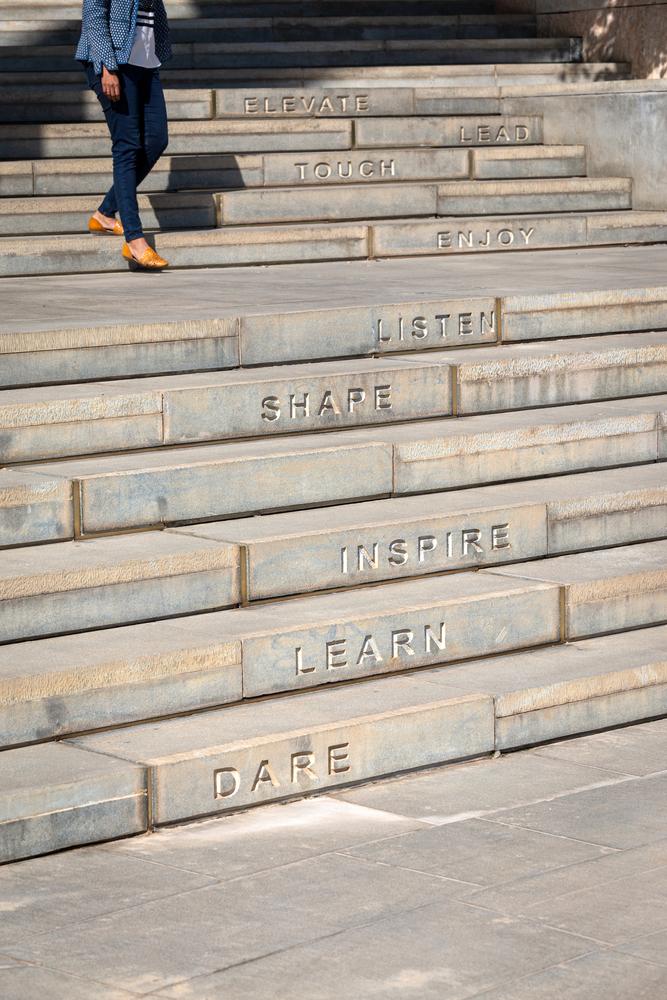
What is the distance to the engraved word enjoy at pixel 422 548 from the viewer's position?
5.96m

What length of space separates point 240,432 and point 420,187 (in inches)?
185

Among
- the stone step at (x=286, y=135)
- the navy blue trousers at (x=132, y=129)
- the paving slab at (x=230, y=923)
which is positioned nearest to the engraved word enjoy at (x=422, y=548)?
the paving slab at (x=230, y=923)

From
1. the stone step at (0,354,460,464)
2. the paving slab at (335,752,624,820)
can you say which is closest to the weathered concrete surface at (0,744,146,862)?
the paving slab at (335,752,624,820)

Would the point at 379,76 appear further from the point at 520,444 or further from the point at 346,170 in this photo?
the point at 520,444

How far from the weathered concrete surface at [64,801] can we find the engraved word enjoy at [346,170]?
6975 millimetres

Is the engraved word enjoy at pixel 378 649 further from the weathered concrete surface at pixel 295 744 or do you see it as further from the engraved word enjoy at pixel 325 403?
the engraved word enjoy at pixel 325 403

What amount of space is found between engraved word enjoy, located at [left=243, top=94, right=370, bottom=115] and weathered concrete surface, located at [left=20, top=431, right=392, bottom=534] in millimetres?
5772

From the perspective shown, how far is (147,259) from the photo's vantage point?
29.6 feet

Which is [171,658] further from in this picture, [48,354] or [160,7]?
[160,7]

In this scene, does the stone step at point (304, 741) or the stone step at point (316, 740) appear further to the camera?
the stone step at point (304, 741)

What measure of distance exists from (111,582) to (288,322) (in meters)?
2.30

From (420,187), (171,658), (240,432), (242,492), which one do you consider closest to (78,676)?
(171,658)

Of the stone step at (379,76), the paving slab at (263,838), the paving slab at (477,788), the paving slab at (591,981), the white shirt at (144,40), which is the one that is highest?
the stone step at (379,76)

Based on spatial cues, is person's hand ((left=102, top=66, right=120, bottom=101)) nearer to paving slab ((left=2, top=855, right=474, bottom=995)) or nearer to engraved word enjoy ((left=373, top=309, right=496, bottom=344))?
engraved word enjoy ((left=373, top=309, right=496, bottom=344))
